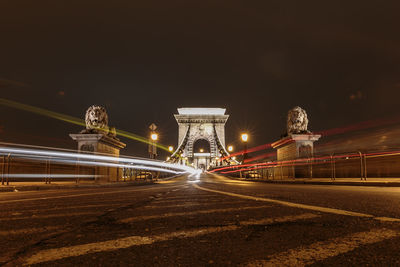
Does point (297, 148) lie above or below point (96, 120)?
below

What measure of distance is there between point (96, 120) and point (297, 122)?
11586 millimetres

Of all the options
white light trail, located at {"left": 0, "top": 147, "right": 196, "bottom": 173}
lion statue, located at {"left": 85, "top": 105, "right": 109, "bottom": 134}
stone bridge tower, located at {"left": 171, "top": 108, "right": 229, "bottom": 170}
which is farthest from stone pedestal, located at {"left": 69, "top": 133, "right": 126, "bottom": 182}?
stone bridge tower, located at {"left": 171, "top": 108, "right": 229, "bottom": 170}

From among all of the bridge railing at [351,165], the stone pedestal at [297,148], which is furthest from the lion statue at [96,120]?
the stone pedestal at [297,148]

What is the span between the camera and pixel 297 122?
19.4m

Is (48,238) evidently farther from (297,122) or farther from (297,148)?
(297,122)

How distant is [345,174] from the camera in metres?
14.5

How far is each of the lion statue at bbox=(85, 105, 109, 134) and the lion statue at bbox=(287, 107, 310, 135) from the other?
1091 centimetres

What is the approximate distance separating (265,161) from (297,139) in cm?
225

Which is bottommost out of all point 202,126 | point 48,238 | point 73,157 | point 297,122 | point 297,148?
point 48,238

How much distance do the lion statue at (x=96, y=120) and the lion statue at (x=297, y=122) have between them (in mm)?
10909

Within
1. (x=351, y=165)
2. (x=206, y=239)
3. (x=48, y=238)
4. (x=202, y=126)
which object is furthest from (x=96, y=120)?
(x=202, y=126)

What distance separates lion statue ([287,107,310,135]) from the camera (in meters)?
19.3

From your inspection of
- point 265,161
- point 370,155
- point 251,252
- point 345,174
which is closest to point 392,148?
point 370,155

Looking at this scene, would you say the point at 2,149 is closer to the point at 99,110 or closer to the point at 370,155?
the point at 99,110
